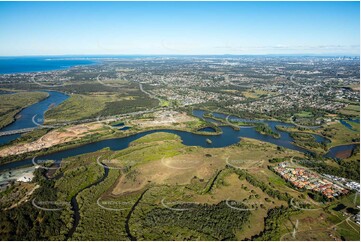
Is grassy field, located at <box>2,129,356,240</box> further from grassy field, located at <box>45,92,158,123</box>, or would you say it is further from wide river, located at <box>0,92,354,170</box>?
grassy field, located at <box>45,92,158,123</box>

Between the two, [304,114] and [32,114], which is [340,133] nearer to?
[304,114]

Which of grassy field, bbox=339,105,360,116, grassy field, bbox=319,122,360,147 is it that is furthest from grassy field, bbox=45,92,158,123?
grassy field, bbox=339,105,360,116

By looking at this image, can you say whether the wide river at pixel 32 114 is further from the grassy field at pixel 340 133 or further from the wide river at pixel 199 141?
the grassy field at pixel 340 133

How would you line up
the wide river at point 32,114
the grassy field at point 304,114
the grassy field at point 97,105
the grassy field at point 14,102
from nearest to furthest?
1. the wide river at point 32,114
2. the grassy field at point 14,102
3. the grassy field at point 97,105
4. the grassy field at point 304,114

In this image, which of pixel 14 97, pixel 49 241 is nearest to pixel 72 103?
pixel 14 97

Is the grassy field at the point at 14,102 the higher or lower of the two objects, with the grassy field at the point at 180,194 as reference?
higher

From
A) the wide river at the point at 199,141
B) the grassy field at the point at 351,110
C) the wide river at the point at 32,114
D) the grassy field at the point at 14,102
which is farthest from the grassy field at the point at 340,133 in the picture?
the grassy field at the point at 14,102

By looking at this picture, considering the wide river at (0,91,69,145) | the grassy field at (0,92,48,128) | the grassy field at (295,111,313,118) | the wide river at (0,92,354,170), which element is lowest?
the grassy field at (295,111,313,118)

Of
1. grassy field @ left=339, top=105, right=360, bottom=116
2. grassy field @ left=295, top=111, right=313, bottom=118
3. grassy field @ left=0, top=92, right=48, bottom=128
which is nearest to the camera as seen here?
grassy field @ left=0, top=92, right=48, bottom=128
